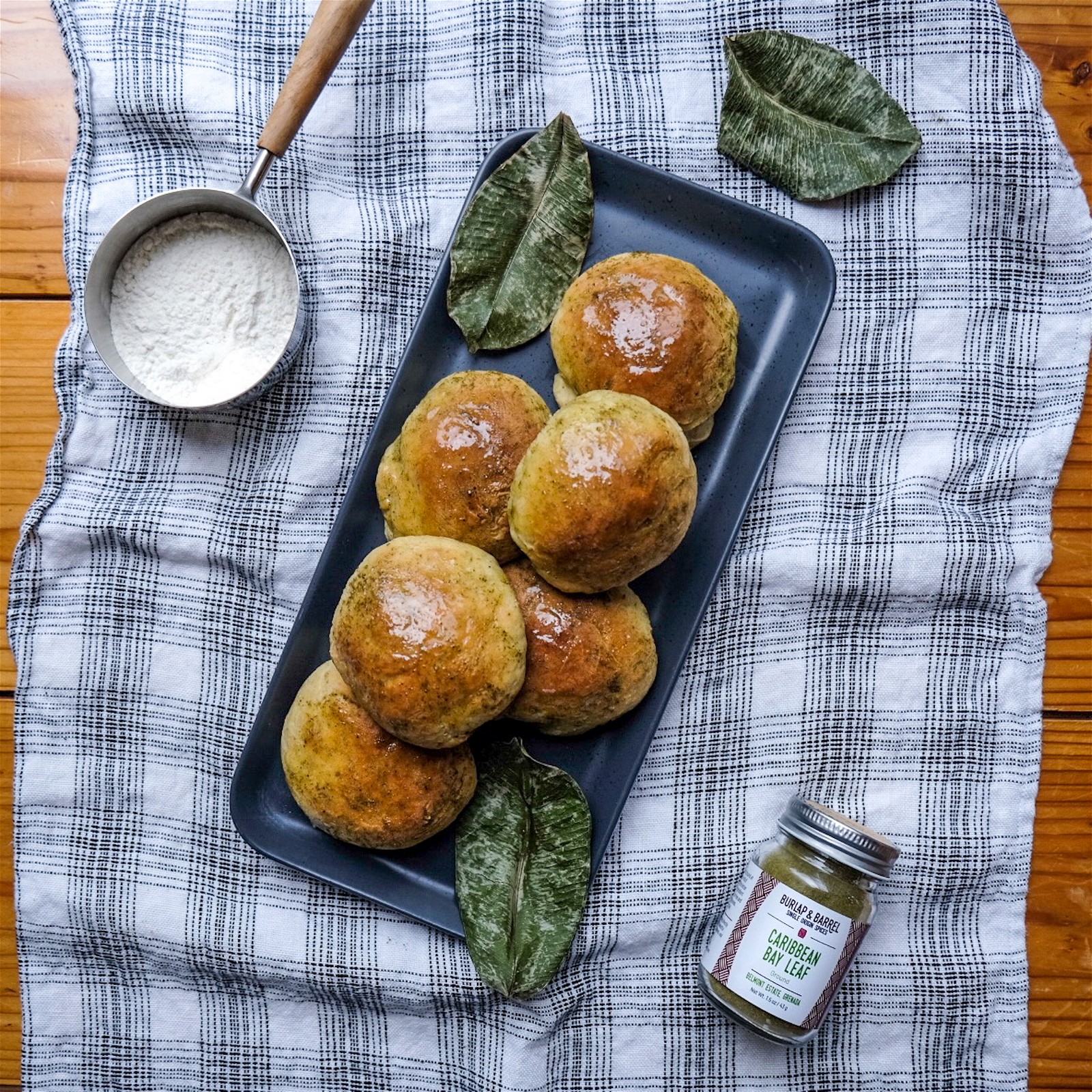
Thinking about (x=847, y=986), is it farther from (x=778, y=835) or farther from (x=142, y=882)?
(x=142, y=882)

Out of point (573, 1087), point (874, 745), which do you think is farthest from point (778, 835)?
point (573, 1087)

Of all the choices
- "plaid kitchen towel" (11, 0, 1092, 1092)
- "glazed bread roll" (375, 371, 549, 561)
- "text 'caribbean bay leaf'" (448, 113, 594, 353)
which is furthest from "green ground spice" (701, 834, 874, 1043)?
"text 'caribbean bay leaf'" (448, 113, 594, 353)

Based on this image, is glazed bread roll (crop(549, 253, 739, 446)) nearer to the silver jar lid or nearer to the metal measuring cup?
the metal measuring cup

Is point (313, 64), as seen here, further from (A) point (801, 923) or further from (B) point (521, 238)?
(A) point (801, 923)

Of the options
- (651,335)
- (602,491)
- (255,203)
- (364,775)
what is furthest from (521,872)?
(255,203)

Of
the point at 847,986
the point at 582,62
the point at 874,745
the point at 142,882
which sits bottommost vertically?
the point at 847,986

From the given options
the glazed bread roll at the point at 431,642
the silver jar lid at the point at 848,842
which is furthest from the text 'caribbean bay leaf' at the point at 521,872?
the silver jar lid at the point at 848,842

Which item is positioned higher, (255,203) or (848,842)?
(255,203)
